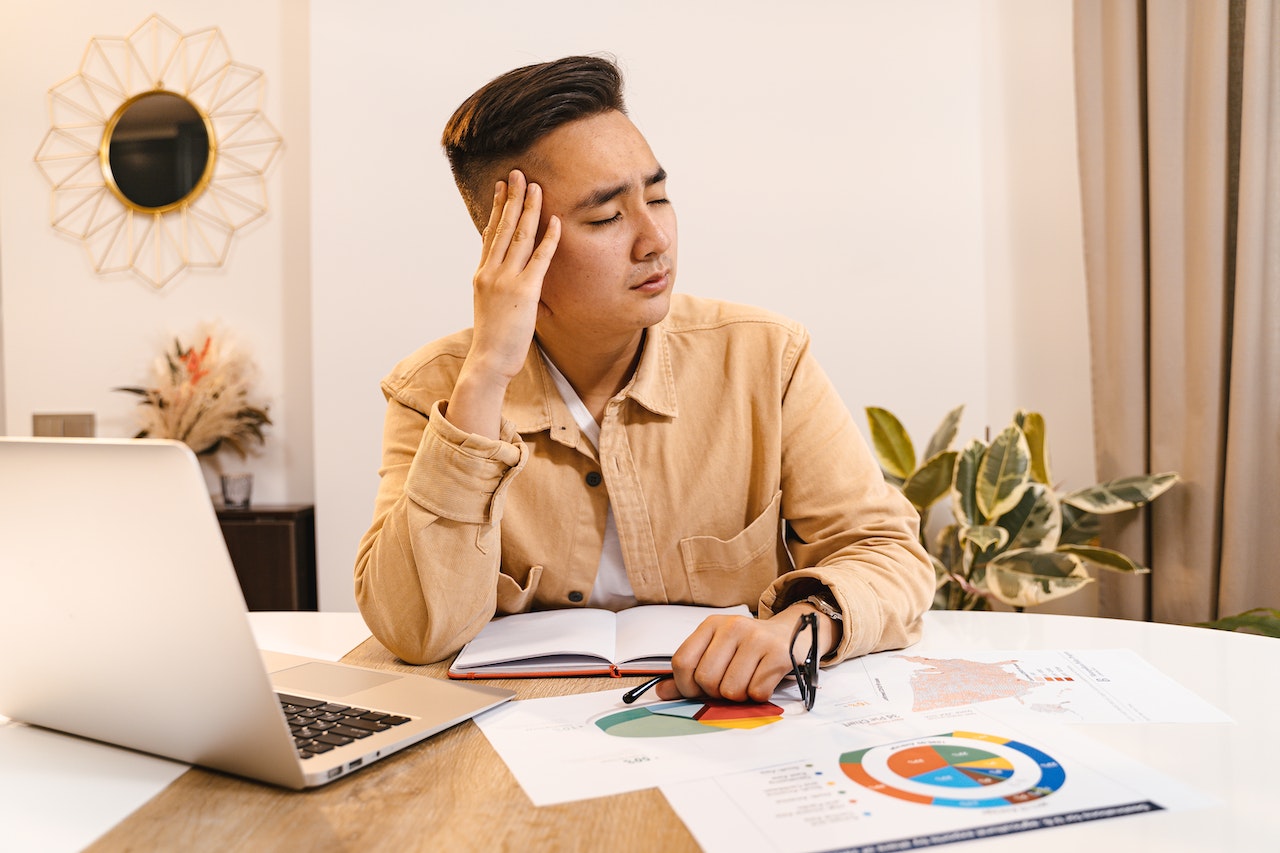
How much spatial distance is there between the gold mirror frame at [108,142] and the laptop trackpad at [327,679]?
294 cm

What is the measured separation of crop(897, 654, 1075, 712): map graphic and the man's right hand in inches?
21.5

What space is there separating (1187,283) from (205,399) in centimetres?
300

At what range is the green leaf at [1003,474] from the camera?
2.47m

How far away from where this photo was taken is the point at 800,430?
1352 millimetres

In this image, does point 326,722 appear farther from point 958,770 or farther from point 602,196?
point 602,196

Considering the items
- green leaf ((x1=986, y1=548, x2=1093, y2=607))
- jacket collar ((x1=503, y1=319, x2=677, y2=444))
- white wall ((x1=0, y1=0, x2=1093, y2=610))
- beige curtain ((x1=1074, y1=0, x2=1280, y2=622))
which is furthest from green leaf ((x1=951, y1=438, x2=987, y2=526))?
jacket collar ((x1=503, y1=319, x2=677, y2=444))

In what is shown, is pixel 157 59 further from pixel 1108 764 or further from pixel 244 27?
pixel 1108 764

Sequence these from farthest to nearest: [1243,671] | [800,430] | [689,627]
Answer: [800,430] < [689,627] < [1243,671]

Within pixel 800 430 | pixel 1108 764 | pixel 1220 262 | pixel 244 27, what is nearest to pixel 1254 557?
pixel 1220 262

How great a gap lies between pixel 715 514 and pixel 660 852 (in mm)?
825

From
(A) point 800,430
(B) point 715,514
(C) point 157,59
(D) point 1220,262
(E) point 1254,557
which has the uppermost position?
(C) point 157,59

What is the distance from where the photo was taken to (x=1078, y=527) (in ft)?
8.69

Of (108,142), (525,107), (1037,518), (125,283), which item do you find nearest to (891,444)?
(1037,518)

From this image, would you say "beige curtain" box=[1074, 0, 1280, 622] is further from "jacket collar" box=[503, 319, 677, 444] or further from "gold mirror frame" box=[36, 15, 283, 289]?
"gold mirror frame" box=[36, 15, 283, 289]
